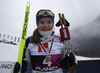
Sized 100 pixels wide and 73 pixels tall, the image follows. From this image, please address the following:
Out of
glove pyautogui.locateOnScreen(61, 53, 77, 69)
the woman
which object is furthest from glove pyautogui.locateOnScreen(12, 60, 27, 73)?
glove pyautogui.locateOnScreen(61, 53, 77, 69)

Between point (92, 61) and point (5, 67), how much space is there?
660cm

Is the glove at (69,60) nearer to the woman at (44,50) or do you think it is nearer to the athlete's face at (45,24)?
the woman at (44,50)

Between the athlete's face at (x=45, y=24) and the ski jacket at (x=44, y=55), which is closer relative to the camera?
the ski jacket at (x=44, y=55)

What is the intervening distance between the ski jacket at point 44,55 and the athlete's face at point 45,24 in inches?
7.1

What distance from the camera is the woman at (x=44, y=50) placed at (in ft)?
4.72

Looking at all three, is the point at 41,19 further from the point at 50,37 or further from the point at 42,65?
the point at 42,65

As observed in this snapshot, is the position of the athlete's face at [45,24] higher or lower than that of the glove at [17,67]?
higher

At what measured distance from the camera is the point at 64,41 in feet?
5.49

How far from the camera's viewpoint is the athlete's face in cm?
153

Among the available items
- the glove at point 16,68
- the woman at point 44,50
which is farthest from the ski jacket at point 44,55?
the glove at point 16,68

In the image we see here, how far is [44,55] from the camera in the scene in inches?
57.4

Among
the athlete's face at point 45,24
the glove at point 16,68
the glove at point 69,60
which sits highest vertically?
the athlete's face at point 45,24

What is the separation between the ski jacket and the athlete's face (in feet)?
0.59

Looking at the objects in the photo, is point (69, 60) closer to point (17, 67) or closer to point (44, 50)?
point (44, 50)
